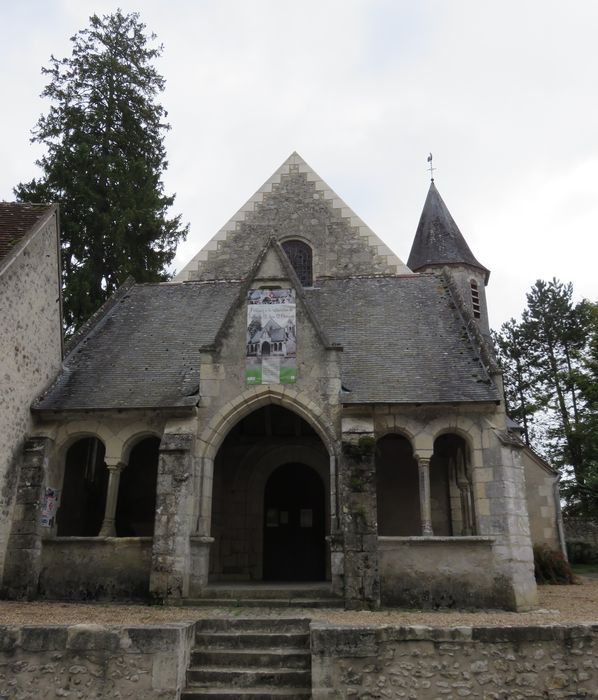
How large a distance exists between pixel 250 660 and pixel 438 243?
62.6 ft

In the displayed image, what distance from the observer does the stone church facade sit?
10.7 m

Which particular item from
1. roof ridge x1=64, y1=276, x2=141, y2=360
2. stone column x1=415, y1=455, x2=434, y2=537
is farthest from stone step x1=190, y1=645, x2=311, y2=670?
roof ridge x1=64, y1=276, x2=141, y2=360

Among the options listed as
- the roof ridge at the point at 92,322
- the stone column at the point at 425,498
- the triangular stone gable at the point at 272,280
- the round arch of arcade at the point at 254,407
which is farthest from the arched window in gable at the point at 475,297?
the round arch of arcade at the point at 254,407

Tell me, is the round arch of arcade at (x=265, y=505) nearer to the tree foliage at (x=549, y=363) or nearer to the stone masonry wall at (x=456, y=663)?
the stone masonry wall at (x=456, y=663)

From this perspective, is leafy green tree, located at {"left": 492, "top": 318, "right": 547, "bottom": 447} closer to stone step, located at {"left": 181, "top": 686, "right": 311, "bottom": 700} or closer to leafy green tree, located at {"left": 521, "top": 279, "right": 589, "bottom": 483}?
leafy green tree, located at {"left": 521, "top": 279, "right": 589, "bottom": 483}

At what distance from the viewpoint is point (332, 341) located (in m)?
13.8

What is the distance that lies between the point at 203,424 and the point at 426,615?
17.1 feet

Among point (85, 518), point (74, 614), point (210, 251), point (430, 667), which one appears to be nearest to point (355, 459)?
point (430, 667)

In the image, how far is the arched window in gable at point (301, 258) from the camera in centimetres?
1955

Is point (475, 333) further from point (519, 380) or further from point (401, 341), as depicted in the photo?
point (519, 380)

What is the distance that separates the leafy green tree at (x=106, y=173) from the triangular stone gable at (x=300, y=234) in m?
3.50

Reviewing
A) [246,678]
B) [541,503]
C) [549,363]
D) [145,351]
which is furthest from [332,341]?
[549,363]

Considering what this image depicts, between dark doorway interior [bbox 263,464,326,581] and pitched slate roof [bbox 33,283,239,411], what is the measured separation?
11.9 feet

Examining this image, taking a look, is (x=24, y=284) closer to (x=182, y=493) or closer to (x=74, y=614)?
(x=182, y=493)
